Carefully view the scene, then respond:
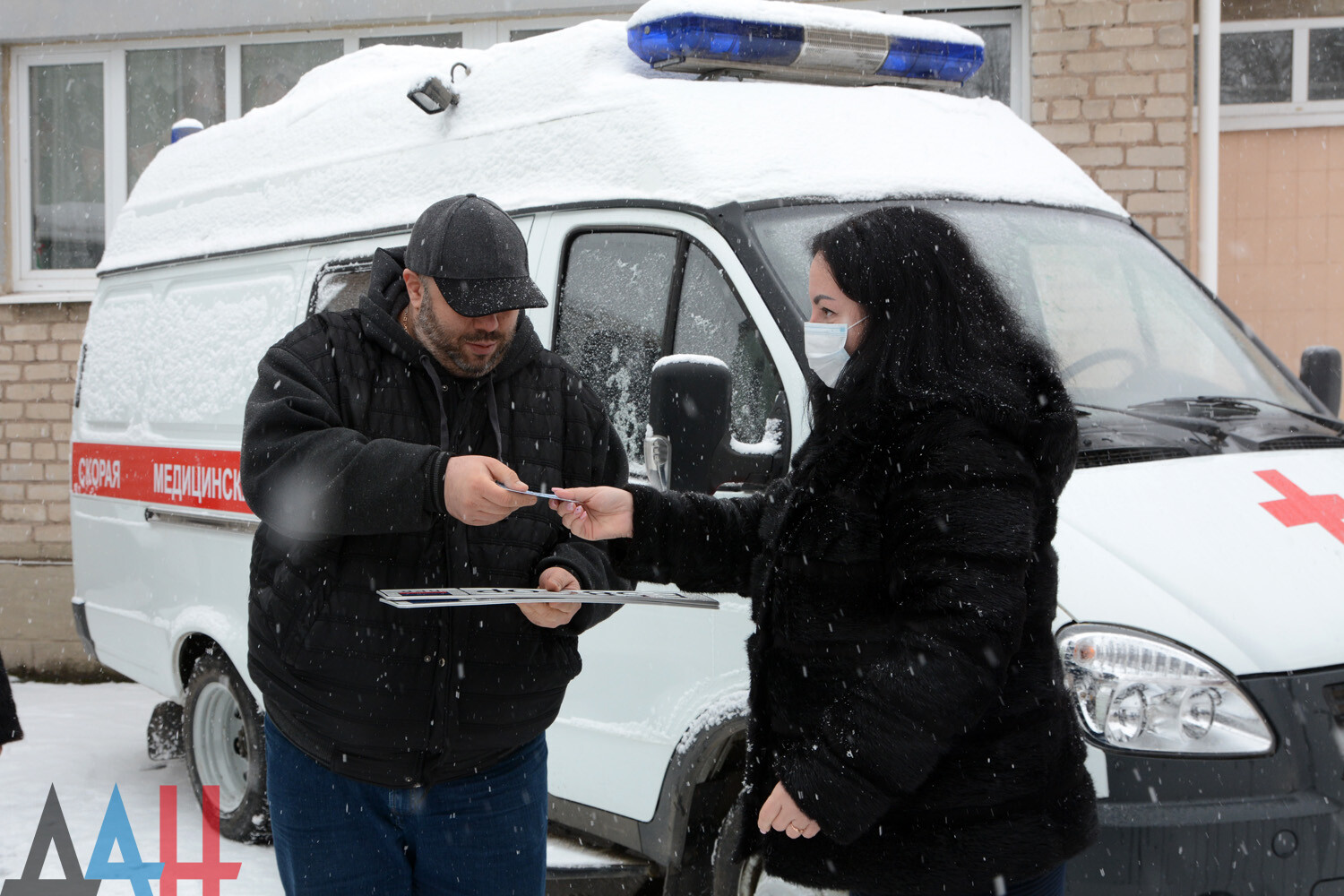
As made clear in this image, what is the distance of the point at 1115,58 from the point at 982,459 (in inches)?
241

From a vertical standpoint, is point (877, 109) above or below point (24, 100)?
below

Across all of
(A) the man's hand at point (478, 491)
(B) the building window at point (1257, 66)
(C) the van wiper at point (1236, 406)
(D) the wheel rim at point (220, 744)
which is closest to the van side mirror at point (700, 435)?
(A) the man's hand at point (478, 491)

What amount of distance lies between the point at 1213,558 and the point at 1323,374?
1593 millimetres

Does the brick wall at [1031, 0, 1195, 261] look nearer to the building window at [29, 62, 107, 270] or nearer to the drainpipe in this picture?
the drainpipe

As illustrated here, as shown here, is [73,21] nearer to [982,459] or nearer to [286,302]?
[286,302]

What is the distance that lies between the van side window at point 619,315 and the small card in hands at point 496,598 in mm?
1240

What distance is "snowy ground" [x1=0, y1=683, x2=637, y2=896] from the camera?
474cm

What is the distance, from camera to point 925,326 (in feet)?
6.63

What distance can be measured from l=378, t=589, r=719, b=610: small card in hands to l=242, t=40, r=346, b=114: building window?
7271 millimetres

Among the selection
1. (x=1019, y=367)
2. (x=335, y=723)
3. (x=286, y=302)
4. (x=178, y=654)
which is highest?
(x=286, y=302)

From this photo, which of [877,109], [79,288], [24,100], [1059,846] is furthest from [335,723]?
[24,100]

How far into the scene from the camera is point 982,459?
75.7 inches

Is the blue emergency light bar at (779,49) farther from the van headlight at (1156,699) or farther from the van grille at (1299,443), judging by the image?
the van headlight at (1156,699)

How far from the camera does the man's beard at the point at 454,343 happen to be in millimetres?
2475
